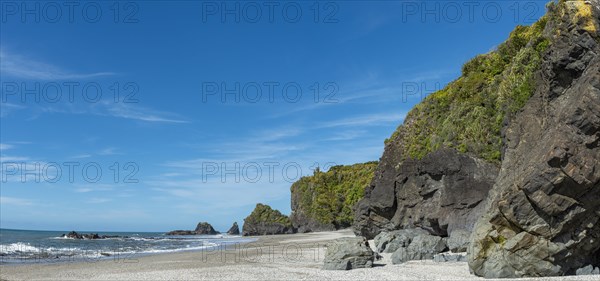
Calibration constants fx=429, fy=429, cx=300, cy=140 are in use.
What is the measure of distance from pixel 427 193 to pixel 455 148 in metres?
4.77

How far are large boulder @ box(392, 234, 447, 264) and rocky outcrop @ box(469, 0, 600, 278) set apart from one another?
7347 millimetres

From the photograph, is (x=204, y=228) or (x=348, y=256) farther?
(x=204, y=228)

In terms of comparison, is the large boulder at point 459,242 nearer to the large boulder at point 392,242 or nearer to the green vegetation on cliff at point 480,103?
the large boulder at point 392,242

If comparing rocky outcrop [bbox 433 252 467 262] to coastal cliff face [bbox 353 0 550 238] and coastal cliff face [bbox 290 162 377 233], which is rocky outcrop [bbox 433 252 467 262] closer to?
coastal cliff face [bbox 353 0 550 238]

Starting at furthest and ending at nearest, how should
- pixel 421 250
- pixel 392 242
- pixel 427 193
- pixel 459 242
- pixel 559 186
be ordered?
pixel 427 193 < pixel 392 242 < pixel 459 242 < pixel 421 250 < pixel 559 186

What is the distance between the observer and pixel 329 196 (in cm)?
12000

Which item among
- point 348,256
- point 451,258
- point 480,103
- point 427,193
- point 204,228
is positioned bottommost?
point 204,228

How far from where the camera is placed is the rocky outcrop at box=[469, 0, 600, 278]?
1681cm

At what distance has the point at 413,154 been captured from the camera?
143 ft

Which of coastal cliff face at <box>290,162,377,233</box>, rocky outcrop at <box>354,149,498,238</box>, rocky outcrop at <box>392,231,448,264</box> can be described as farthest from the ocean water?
coastal cliff face at <box>290,162,377,233</box>

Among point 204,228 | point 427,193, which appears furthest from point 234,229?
point 427,193

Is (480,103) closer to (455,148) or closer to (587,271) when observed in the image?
(455,148)

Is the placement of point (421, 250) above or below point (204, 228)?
above

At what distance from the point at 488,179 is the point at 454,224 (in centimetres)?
423
